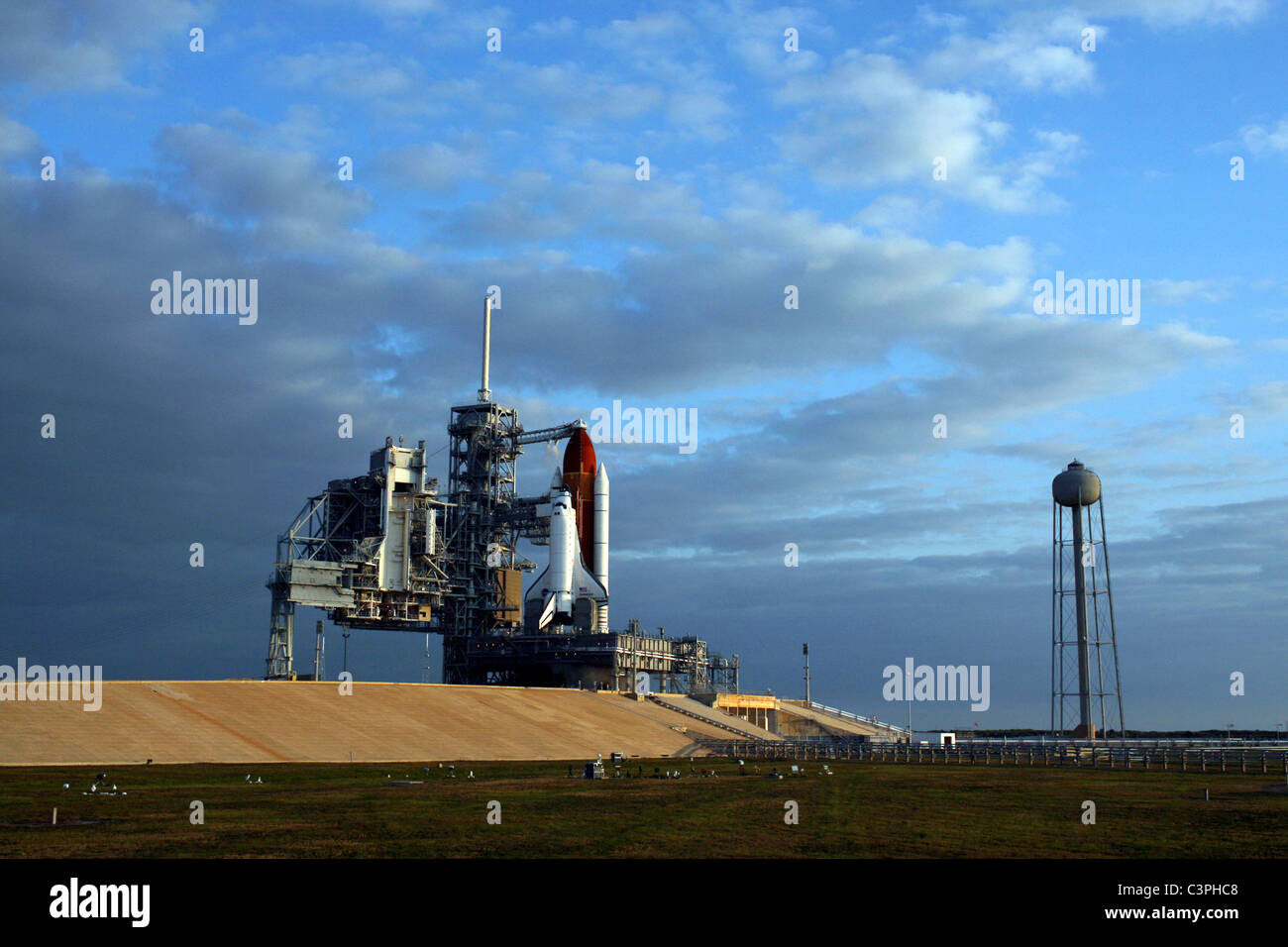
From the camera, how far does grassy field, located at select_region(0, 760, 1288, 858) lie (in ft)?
78.8

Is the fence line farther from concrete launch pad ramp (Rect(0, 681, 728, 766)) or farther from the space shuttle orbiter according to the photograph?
the space shuttle orbiter

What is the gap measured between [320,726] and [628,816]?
43231 millimetres

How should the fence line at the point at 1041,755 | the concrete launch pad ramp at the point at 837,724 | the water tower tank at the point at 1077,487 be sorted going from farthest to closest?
the concrete launch pad ramp at the point at 837,724
the water tower tank at the point at 1077,487
the fence line at the point at 1041,755

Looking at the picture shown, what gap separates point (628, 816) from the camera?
104 feet

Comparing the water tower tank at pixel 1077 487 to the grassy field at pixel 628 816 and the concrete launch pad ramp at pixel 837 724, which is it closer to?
the concrete launch pad ramp at pixel 837 724

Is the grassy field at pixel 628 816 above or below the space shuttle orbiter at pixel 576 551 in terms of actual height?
below

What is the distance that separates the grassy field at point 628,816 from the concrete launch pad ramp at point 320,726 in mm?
6561

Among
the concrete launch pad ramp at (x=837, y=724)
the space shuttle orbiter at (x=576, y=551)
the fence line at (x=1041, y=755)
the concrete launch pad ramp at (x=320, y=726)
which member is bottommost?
the concrete launch pad ramp at (x=837, y=724)

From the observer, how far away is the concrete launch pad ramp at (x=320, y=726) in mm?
57781

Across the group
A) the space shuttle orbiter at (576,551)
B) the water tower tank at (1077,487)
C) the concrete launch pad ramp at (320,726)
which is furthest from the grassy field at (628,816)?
the space shuttle orbiter at (576,551)

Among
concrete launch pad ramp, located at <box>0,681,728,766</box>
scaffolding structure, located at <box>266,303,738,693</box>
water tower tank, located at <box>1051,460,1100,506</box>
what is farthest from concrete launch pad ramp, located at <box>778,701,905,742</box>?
water tower tank, located at <box>1051,460,1100,506</box>
